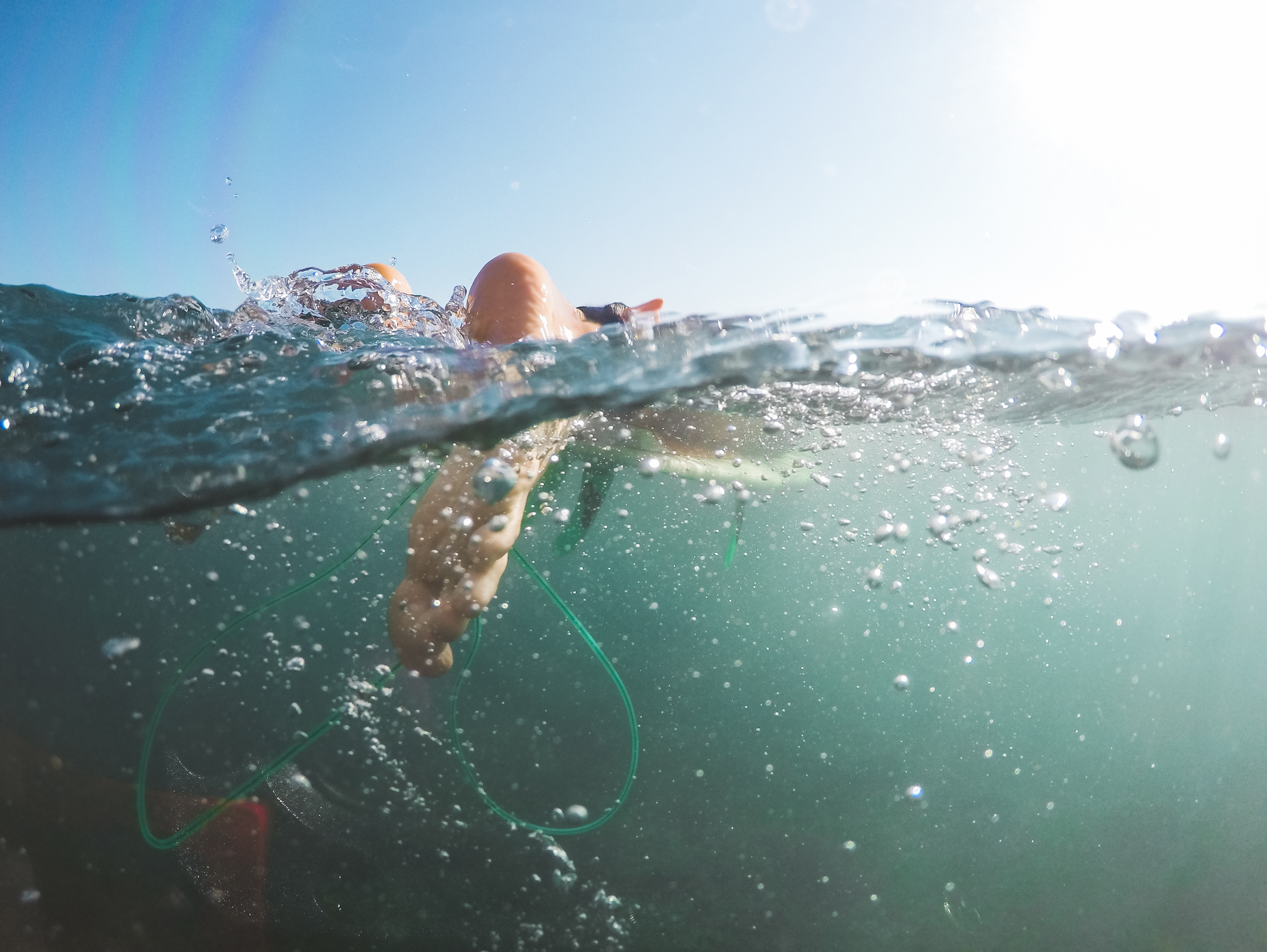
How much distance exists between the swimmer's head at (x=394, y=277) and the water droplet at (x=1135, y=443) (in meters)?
7.66

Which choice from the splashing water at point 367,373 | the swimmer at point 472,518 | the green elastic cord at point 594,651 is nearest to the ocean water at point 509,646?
the splashing water at point 367,373

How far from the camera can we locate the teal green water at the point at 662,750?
5695mm

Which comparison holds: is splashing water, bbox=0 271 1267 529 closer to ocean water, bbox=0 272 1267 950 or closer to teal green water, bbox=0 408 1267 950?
ocean water, bbox=0 272 1267 950

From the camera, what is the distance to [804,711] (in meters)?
25.7

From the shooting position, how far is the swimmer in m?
4.13

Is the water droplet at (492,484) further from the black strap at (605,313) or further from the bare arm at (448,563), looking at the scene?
the black strap at (605,313)

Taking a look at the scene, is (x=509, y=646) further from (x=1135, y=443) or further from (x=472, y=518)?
(x=1135, y=443)

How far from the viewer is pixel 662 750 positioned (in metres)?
15.8

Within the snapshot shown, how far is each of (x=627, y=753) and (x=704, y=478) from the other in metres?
7.01

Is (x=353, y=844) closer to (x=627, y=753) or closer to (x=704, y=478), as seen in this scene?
(x=704, y=478)

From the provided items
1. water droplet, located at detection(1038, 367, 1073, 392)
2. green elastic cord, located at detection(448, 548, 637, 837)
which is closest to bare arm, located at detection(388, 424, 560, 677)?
green elastic cord, located at detection(448, 548, 637, 837)

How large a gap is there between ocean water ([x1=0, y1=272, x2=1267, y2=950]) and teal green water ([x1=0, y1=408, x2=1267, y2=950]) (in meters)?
0.06

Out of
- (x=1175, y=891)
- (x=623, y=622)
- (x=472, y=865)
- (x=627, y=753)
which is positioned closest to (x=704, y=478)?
(x=472, y=865)

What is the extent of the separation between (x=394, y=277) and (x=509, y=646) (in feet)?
32.8
